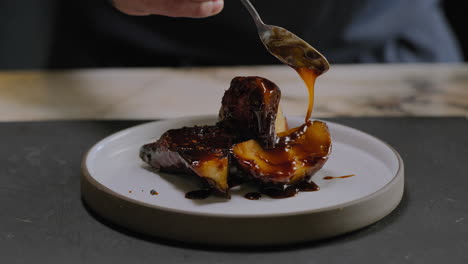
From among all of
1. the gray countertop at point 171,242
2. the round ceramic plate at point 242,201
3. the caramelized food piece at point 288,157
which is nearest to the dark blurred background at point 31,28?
the gray countertop at point 171,242

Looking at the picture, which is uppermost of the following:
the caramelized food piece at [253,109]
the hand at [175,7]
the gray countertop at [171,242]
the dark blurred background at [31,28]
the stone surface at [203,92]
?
the hand at [175,7]

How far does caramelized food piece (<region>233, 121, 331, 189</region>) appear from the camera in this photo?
1396mm

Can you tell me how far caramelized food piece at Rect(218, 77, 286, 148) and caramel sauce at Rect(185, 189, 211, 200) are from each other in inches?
6.9

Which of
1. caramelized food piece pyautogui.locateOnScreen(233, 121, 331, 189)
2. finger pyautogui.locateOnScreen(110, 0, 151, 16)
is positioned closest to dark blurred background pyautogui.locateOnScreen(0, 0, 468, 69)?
finger pyautogui.locateOnScreen(110, 0, 151, 16)

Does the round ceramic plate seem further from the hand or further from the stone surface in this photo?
the stone surface

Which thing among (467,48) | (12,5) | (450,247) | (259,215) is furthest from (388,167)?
(12,5)

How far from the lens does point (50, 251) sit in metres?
1.21

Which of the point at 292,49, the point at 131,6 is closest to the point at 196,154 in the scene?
the point at 292,49

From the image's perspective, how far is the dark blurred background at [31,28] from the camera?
12.4 feet

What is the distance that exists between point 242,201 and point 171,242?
0.19 meters

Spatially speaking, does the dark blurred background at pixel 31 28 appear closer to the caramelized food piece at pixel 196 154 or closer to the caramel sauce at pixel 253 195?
the caramelized food piece at pixel 196 154

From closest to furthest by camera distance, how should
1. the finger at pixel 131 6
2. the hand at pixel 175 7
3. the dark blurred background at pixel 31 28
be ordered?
the hand at pixel 175 7 → the finger at pixel 131 6 → the dark blurred background at pixel 31 28

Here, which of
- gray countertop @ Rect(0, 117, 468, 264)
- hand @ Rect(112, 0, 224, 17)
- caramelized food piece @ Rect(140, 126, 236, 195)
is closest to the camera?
gray countertop @ Rect(0, 117, 468, 264)

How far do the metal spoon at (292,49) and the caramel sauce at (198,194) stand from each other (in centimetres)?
41
